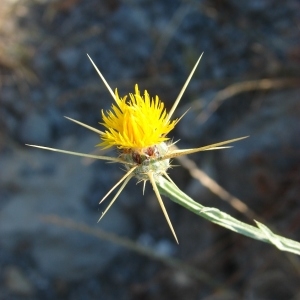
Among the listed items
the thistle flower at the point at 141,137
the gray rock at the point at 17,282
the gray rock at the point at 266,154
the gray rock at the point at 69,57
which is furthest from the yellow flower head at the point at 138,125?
the gray rock at the point at 69,57

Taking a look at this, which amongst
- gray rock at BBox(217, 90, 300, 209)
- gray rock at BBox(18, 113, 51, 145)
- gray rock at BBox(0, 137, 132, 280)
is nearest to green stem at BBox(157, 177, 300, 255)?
→ gray rock at BBox(217, 90, 300, 209)

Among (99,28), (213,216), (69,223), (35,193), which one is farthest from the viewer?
(99,28)

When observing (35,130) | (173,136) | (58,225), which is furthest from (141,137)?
(35,130)

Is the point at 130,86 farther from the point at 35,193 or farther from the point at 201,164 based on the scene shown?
the point at 35,193

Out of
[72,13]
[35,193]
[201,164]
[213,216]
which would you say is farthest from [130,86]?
[213,216]

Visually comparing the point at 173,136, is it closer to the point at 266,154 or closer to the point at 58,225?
the point at 266,154

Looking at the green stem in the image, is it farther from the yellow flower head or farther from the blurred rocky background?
the blurred rocky background
